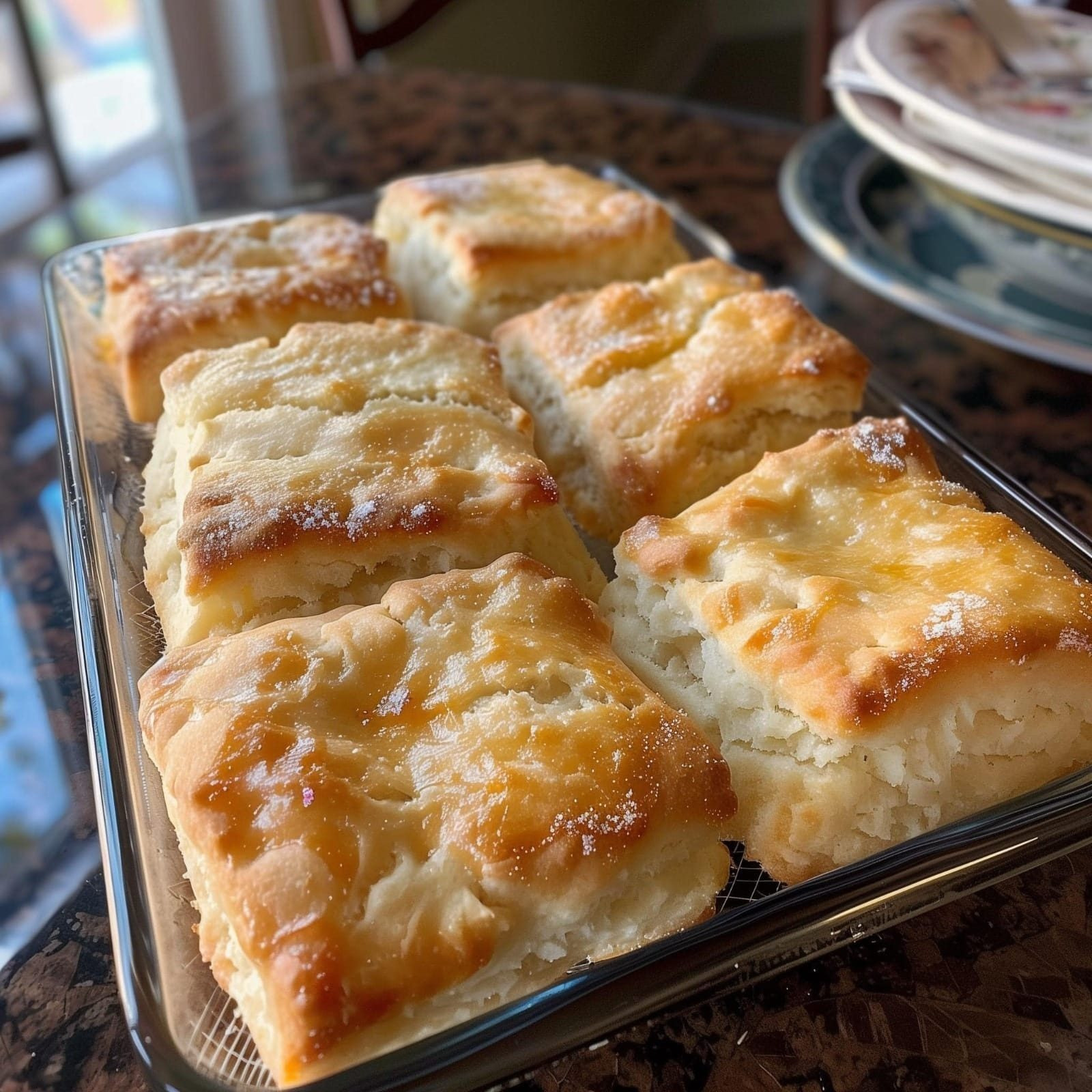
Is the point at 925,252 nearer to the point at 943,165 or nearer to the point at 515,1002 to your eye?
the point at 943,165

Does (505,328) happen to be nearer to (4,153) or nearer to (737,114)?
(737,114)

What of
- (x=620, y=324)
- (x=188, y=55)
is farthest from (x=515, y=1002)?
(x=188, y=55)

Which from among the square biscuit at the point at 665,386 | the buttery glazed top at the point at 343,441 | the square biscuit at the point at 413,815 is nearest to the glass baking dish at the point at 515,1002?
the square biscuit at the point at 413,815

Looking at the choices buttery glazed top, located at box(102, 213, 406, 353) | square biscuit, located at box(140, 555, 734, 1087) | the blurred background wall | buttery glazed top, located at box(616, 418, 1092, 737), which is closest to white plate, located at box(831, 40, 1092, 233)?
buttery glazed top, located at box(616, 418, 1092, 737)

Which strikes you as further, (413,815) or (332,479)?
(332,479)

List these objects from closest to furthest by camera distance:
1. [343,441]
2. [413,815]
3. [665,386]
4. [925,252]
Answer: [413,815]
[343,441]
[665,386]
[925,252]

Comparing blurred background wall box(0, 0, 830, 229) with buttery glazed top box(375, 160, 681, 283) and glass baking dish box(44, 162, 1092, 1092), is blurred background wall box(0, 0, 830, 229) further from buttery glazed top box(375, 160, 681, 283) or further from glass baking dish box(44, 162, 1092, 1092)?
glass baking dish box(44, 162, 1092, 1092)

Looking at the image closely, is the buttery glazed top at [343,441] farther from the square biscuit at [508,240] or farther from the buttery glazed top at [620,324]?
the square biscuit at [508,240]

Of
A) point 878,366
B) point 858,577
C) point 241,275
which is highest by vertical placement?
point 241,275
